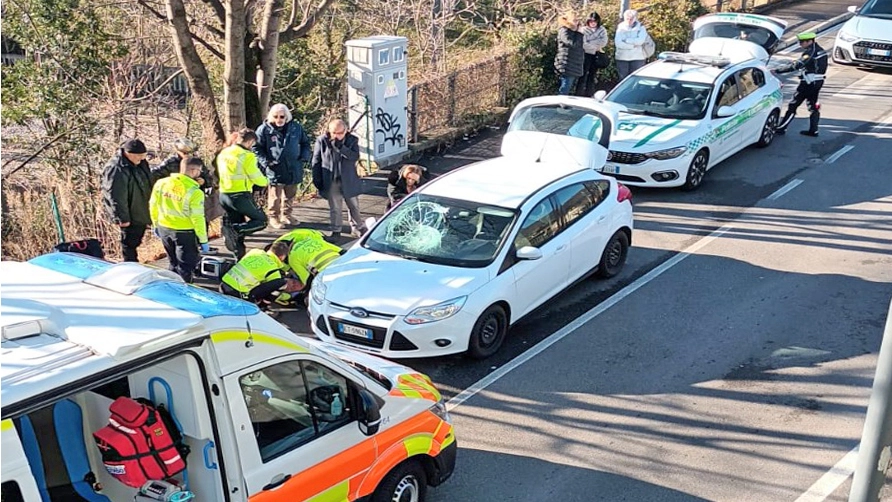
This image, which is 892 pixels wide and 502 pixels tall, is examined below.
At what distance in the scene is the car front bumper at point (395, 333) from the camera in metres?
8.84

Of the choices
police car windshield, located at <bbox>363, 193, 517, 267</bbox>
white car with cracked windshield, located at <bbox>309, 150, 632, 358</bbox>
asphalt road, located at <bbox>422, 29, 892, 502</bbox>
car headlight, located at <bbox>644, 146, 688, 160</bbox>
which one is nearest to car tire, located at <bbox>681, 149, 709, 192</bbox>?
asphalt road, located at <bbox>422, 29, 892, 502</bbox>

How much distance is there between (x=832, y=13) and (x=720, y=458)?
2302 cm

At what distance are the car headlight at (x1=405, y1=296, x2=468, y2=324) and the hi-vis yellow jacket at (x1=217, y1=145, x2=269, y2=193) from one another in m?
3.26

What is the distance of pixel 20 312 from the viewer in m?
5.01

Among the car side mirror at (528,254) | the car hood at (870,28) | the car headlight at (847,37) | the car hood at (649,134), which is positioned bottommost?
the car side mirror at (528,254)

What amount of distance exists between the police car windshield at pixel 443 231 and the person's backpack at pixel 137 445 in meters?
4.54

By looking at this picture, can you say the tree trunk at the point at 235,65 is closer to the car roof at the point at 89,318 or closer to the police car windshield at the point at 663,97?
the police car windshield at the point at 663,97

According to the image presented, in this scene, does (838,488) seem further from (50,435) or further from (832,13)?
(832,13)

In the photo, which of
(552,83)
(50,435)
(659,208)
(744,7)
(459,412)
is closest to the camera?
(50,435)

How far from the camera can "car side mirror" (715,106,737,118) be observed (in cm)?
1480

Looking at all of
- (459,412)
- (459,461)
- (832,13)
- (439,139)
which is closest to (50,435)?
(459,461)

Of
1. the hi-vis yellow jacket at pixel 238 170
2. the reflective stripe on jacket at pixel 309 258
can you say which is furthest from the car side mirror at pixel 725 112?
→ the hi-vis yellow jacket at pixel 238 170

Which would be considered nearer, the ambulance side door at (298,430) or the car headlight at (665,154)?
the ambulance side door at (298,430)

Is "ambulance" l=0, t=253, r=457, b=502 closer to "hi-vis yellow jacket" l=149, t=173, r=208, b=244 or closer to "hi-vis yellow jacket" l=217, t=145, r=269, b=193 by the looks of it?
"hi-vis yellow jacket" l=149, t=173, r=208, b=244
